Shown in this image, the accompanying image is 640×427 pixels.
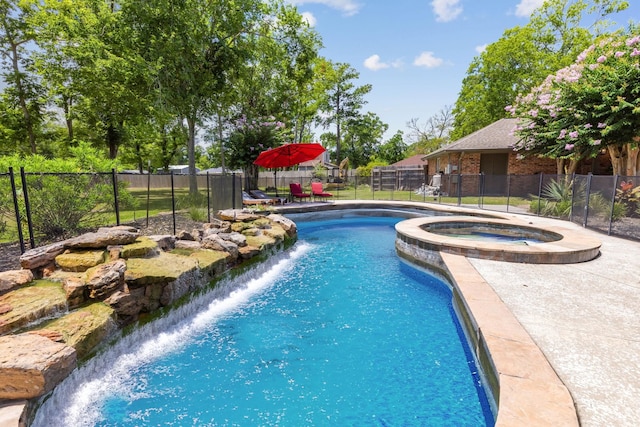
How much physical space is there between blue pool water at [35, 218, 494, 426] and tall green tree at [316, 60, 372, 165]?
1194 inches

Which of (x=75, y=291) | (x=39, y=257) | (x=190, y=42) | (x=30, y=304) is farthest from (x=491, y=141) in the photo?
(x=30, y=304)

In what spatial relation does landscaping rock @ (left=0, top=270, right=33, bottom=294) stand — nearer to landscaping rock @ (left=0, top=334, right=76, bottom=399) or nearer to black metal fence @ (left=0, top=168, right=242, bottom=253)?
landscaping rock @ (left=0, top=334, right=76, bottom=399)

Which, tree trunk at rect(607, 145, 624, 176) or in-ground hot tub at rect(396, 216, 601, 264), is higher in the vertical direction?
tree trunk at rect(607, 145, 624, 176)

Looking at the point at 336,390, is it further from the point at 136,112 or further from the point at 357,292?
the point at 136,112

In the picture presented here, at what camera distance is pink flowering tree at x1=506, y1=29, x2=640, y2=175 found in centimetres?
922

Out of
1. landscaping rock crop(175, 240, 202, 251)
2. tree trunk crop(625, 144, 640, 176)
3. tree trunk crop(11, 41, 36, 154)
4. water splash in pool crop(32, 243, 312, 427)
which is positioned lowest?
water splash in pool crop(32, 243, 312, 427)

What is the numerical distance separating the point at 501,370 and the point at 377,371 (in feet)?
4.35

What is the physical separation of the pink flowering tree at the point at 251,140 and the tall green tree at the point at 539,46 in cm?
1956

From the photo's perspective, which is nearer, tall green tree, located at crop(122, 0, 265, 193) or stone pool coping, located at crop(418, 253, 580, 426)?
stone pool coping, located at crop(418, 253, 580, 426)

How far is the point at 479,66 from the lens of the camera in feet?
97.8

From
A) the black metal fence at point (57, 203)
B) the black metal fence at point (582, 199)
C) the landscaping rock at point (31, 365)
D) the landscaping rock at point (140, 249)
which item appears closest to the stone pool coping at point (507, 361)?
the landscaping rock at point (31, 365)

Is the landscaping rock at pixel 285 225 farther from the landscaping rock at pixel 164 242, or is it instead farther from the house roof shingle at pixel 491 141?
the house roof shingle at pixel 491 141

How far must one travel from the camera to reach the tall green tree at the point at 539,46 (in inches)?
958

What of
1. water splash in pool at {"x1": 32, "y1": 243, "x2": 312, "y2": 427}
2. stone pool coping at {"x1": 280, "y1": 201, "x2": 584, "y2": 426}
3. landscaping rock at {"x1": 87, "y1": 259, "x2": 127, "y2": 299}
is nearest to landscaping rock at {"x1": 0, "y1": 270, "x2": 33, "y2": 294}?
landscaping rock at {"x1": 87, "y1": 259, "x2": 127, "y2": 299}
